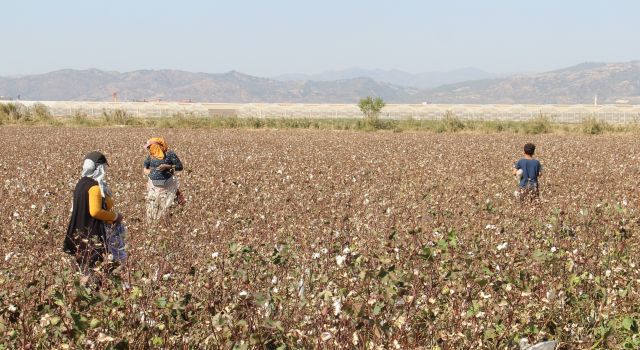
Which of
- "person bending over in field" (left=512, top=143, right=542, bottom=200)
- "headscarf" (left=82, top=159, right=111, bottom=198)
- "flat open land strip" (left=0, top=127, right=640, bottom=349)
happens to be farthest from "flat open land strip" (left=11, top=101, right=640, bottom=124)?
"headscarf" (left=82, top=159, right=111, bottom=198)

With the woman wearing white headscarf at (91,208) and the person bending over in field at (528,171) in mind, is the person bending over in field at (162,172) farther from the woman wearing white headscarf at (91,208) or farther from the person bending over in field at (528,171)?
the person bending over in field at (528,171)

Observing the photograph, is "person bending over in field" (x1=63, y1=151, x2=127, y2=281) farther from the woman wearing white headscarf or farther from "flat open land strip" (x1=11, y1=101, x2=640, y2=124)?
"flat open land strip" (x1=11, y1=101, x2=640, y2=124)

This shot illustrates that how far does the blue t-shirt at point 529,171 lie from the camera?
14156mm

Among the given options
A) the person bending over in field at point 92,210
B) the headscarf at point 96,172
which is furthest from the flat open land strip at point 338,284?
the headscarf at point 96,172

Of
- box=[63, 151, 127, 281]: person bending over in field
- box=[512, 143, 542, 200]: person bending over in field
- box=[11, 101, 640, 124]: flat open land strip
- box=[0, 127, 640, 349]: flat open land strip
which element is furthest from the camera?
box=[11, 101, 640, 124]: flat open land strip

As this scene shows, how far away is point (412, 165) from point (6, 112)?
51.2 metres

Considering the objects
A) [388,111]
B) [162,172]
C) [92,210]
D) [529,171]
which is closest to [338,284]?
[92,210]

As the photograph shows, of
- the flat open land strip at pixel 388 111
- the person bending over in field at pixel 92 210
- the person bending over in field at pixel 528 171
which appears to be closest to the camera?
the person bending over in field at pixel 92 210

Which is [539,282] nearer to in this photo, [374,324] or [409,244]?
[409,244]

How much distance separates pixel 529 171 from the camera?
14.2 m

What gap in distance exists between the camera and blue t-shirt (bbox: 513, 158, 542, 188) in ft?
46.4

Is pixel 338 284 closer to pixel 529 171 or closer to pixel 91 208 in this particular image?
pixel 91 208

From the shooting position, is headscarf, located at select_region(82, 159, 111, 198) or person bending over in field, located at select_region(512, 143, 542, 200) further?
person bending over in field, located at select_region(512, 143, 542, 200)

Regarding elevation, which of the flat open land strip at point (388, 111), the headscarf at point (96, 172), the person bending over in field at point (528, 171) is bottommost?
the flat open land strip at point (388, 111)
